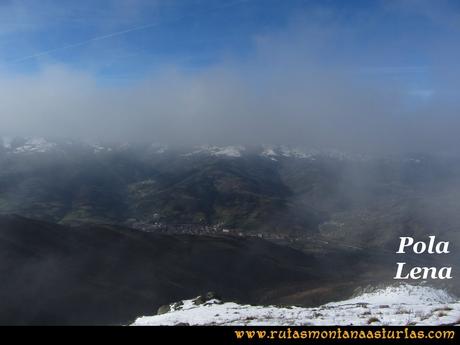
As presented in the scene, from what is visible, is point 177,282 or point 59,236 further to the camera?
point 59,236

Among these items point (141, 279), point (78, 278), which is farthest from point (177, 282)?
point (78, 278)

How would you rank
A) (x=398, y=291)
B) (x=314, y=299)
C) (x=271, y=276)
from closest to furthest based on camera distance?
(x=398, y=291) → (x=314, y=299) → (x=271, y=276)

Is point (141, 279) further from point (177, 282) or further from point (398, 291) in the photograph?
point (398, 291)
